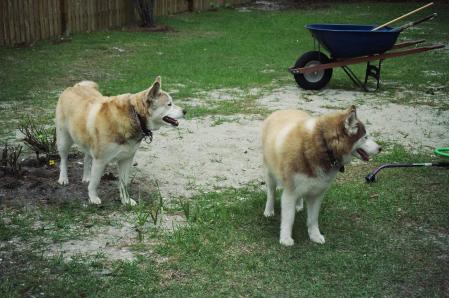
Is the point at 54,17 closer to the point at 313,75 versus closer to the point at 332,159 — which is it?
the point at 313,75

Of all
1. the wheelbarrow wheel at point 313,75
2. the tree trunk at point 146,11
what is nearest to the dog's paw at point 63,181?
the wheelbarrow wheel at point 313,75

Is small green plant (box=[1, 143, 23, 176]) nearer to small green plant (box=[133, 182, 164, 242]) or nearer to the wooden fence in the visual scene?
small green plant (box=[133, 182, 164, 242])

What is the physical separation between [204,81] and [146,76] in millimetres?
1135

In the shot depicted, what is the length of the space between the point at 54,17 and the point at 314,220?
1133 cm

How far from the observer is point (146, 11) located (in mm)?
16547

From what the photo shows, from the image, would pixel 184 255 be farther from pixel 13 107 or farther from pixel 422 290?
pixel 13 107

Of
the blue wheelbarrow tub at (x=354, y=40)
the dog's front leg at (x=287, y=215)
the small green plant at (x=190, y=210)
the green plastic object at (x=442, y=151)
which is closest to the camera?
the dog's front leg at (x=287, y=215)

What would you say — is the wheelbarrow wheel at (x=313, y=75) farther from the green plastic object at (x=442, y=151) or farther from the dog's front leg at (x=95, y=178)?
the dog's front leg at (x=95, y=178)

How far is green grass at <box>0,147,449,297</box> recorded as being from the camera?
442 centimetres

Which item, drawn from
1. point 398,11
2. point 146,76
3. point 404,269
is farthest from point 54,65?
point 398,11

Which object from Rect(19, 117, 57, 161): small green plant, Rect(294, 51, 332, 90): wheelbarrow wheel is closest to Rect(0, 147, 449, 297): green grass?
Rect(19, 117, 57, 161): small green plant

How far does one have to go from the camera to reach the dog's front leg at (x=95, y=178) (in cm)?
573

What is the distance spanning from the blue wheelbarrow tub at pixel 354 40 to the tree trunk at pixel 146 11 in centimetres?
710

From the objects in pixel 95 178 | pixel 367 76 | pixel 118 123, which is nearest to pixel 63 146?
pixel 95 178
